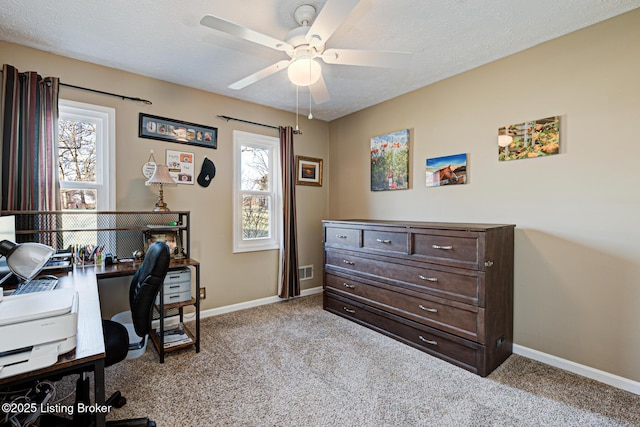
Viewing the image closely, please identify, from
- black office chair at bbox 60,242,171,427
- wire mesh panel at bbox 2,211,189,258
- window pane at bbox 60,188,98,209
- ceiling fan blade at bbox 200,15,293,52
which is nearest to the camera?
ceiling fan blade at bbox 200,15,293,52

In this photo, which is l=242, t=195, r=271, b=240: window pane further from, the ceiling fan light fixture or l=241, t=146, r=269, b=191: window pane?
the ceiling fan light fixture

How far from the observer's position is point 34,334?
0.95 meters

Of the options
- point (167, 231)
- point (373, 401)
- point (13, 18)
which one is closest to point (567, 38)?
point (373, 401)

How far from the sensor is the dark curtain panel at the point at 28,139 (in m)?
2.28

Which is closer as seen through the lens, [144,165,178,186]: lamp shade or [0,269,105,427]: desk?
[0,269,105,427]: desk

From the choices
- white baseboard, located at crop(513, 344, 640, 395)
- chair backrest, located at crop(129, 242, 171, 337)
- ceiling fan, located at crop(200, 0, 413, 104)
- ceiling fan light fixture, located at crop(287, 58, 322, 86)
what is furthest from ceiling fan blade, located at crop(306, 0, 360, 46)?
white baseboard, located at crop(513, 344, 640, 395)

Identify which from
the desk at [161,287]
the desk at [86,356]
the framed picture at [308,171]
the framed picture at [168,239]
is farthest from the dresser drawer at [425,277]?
the desk at [86,356]

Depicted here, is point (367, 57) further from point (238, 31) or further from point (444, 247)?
point (444, 247)

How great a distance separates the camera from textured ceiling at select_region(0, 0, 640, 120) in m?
1.94

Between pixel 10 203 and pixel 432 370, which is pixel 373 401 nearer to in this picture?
pixel 432 370

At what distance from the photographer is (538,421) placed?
1.76 meters

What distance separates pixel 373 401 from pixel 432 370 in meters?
0.64

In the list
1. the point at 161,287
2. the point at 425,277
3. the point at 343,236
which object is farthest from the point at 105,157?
the point at 425,277

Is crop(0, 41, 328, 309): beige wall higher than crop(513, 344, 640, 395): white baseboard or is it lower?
higher
